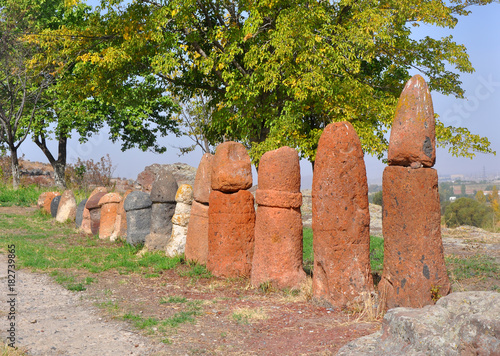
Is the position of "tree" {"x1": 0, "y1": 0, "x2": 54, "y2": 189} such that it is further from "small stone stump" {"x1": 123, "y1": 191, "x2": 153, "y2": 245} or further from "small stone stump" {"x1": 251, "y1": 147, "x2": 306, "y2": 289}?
"small stone stump" {"x1": 251, "y1": 147, "x2": 306, "y2": 289}

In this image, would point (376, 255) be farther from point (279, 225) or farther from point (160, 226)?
point (160, 226)

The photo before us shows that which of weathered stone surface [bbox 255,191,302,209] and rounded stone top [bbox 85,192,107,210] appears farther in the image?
rounded stone top [bbox 85,192,107,210]

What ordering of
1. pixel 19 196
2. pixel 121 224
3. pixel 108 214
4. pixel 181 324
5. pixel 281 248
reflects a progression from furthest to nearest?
pixel 19 196 → pixel 108 214 → pixel 121 224 → pixel 281 248 → pixel 181 324

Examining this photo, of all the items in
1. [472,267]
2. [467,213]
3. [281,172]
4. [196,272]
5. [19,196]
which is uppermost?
[281,172]

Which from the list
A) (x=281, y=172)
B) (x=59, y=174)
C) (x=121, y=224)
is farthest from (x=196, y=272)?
(x=59, y=174)

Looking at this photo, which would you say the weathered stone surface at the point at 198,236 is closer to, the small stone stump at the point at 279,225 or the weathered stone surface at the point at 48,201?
the small stone stump at the point at 279,225

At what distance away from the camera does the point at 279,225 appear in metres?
8.45

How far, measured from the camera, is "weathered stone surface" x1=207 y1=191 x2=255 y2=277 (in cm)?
936

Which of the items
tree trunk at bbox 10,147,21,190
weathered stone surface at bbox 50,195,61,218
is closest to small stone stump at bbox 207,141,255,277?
weathered stone surface at bbox 50,195,61,218

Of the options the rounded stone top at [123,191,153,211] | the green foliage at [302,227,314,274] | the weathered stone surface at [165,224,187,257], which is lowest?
the green foliage at [302,227,314,274]

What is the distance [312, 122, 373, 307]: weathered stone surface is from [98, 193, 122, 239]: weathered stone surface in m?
8.74

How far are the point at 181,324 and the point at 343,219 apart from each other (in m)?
2.80

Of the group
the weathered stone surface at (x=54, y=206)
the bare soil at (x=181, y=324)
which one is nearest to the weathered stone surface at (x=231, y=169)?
the bare soil at (x=181, y=324)

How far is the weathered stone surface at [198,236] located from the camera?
10.4m
